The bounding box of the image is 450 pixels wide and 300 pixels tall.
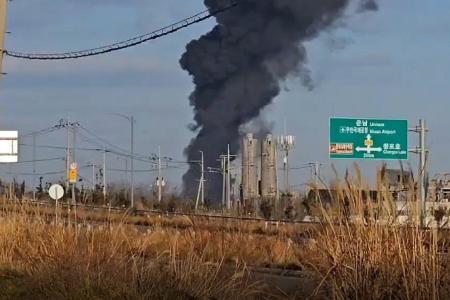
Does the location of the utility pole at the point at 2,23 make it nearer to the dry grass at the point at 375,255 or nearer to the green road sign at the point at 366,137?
the dry grass at the point at 375,255

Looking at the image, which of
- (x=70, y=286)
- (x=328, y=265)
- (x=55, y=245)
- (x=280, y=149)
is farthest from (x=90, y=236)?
(x=280, y=149)

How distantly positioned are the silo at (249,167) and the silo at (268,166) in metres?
0.88

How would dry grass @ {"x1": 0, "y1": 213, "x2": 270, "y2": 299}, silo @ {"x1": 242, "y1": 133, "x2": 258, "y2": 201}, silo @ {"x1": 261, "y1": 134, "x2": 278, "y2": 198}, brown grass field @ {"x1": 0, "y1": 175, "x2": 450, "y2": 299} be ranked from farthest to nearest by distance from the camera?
silo @ {"x1": 261, "y1": 134, "x2": 278, "y2": 198}
silo @ {"x1": 242, "y1": 133, "x2": 258, "y2": 201}
dry grass @ {"x1": 0, "y1": 213, "x2": 270, "y2": 299}
brown grass field @ {"x1": 0, "y1": 175, "x2": 450, "y2": 299}

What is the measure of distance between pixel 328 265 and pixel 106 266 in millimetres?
3582

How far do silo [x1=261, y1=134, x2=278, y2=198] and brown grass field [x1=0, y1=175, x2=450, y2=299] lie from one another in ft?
207

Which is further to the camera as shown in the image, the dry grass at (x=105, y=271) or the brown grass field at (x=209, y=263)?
the dry grass at (x=105, y=271)

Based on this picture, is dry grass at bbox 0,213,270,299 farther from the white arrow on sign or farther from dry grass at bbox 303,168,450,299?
the white arrow on sign

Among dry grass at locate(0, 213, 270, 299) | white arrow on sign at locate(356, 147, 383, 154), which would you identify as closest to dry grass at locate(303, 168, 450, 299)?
dry grass at locate(0, 213, 270, 299)

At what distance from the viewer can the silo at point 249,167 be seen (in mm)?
76875

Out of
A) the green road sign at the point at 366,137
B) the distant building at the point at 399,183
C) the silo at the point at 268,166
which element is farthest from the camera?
the silo at the point at 268,166

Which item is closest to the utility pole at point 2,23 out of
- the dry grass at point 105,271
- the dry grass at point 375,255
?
the dry grass at point 105,271

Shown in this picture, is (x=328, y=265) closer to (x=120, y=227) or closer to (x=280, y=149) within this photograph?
(x=120, y=227)

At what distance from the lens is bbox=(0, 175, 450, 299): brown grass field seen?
7512 mm

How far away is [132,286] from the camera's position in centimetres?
946
